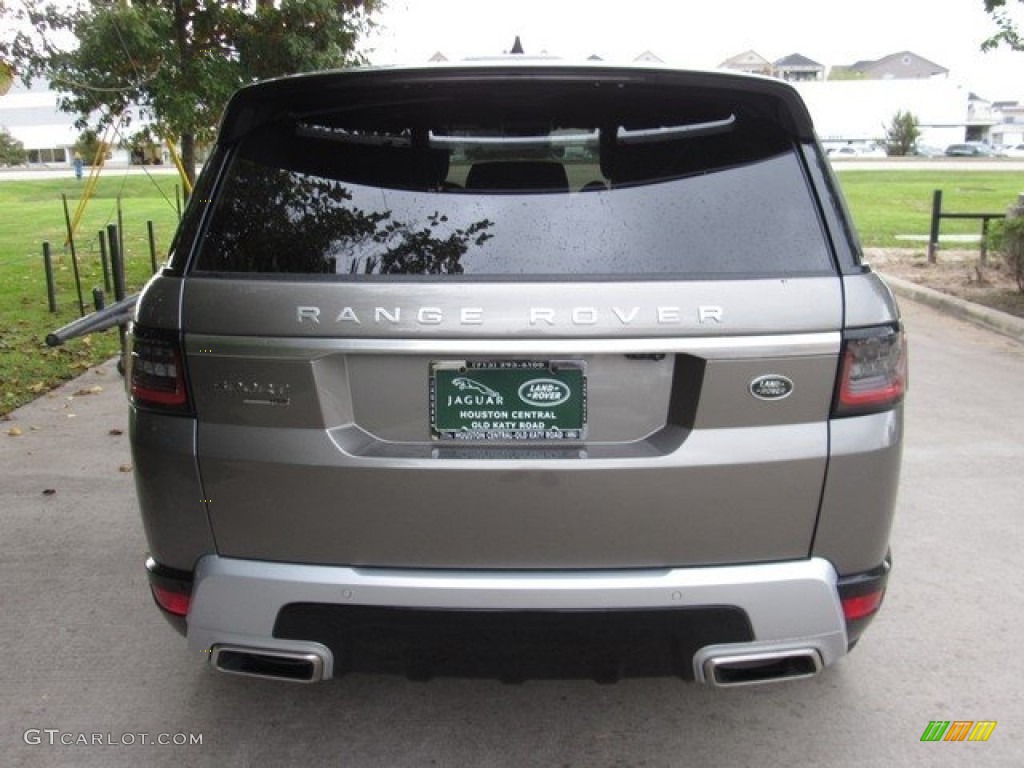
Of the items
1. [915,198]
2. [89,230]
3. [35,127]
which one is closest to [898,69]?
[35,127]

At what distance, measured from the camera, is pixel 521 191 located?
251 centimetres

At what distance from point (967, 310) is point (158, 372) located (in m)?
9.81

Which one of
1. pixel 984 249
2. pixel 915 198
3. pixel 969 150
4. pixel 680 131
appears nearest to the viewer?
pixel 680 131

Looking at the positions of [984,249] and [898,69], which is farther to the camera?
[898,69]

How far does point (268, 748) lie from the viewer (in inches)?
117

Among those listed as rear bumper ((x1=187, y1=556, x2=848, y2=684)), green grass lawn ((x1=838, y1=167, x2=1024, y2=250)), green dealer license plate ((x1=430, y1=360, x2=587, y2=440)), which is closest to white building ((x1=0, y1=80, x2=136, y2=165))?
green grass lawn ((x1=838, y1=167, x2=1024, y2=250))

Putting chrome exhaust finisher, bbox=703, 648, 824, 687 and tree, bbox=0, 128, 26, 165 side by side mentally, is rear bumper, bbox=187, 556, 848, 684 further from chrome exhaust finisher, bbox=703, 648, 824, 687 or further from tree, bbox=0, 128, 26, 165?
tree, bbox=0, 128, 26, 165

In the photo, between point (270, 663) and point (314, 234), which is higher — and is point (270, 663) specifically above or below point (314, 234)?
below

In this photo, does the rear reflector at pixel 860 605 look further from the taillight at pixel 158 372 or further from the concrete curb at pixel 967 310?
the concrete curb at pixel 967 310

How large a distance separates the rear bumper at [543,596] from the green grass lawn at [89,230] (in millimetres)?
5387

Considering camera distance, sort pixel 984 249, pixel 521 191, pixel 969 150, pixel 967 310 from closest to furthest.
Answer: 1. pixel 521 191
2. pixel 967 310
3. pixel 984 249
4. pixel 969 150

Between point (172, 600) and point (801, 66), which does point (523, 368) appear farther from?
point (801, 66)

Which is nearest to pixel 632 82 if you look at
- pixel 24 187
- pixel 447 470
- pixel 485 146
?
pixel 485 146

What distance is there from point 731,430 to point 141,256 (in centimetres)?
1623
